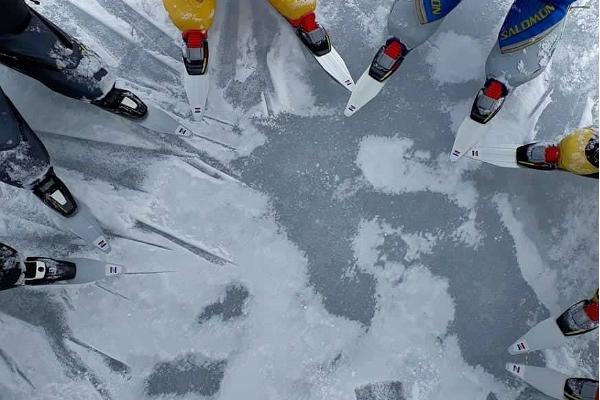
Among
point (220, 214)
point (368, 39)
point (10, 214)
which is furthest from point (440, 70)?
point (10, 214)

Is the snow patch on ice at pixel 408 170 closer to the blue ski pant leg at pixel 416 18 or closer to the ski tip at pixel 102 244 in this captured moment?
the blue ski pant leg at pixel 416 18

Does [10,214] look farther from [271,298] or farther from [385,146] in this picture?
[385,146]

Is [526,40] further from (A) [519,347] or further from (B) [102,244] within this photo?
(B) [102,244]

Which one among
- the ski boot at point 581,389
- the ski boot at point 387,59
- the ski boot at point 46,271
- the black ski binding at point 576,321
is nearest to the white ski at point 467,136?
the ski boot at point 387,59

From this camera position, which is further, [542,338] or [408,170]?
[408,170]

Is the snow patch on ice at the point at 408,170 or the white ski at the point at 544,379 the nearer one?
the white ski at the point at 544,379

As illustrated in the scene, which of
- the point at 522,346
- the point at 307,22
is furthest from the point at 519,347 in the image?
the point at 307,22

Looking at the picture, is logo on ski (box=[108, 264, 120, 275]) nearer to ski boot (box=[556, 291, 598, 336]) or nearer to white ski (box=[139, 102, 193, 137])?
white ski (box=[139, 102, 193, 137])
